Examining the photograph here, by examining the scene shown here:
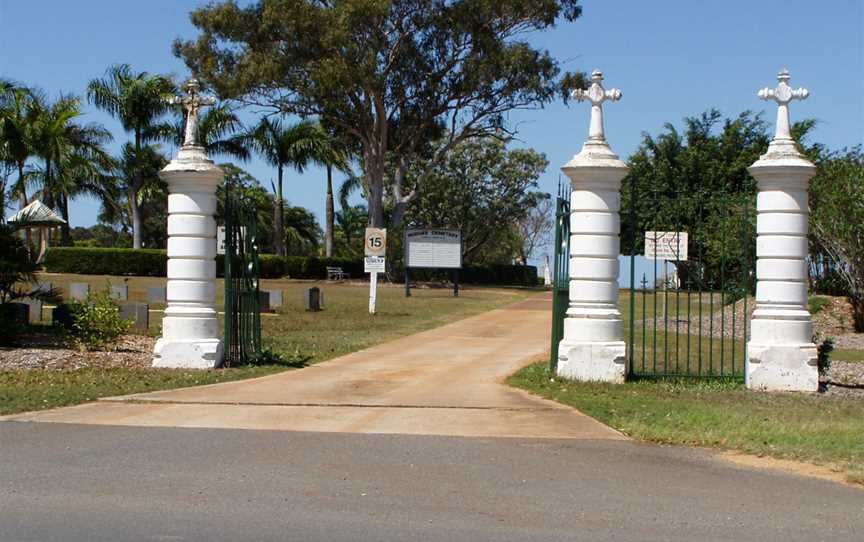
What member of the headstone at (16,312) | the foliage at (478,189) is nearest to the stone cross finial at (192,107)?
the headstone at (16,312)

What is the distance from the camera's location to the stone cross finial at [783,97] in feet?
44.0

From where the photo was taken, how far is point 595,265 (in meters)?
13.5

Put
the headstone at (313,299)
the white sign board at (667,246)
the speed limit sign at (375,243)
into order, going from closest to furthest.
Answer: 1. the white sign board at (667,246)
2. the headstone at (313,299)
3. the speed limit sign at (375,243)

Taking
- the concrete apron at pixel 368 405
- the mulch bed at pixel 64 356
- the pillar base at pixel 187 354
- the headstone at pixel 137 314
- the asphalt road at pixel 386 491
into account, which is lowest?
the asphalt road at pixel 386 491

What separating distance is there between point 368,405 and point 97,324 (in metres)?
7.07

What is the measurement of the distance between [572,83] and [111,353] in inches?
1396

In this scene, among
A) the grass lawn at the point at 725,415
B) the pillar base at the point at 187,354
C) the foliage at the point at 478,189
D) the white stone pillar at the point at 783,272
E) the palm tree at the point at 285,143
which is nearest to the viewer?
the grass lawn at the point at 725,415

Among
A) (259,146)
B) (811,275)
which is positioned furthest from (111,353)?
(259,146)

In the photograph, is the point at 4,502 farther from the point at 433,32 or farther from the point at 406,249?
the point at 433,32

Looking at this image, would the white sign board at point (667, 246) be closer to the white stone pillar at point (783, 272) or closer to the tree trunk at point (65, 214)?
the white stone pillar at point (783, 272)

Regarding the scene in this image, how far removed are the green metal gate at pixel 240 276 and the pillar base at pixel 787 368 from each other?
7217 mm

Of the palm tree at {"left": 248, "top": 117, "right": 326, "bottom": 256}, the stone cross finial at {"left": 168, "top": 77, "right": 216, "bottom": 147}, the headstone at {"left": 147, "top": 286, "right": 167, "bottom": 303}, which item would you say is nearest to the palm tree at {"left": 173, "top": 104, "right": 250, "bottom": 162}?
the palm tree at {"left": 248, "top": 117, "right": 326, "bottom": 256}

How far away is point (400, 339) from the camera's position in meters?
20.8

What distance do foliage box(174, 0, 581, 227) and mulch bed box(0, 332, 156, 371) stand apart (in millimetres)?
28341
